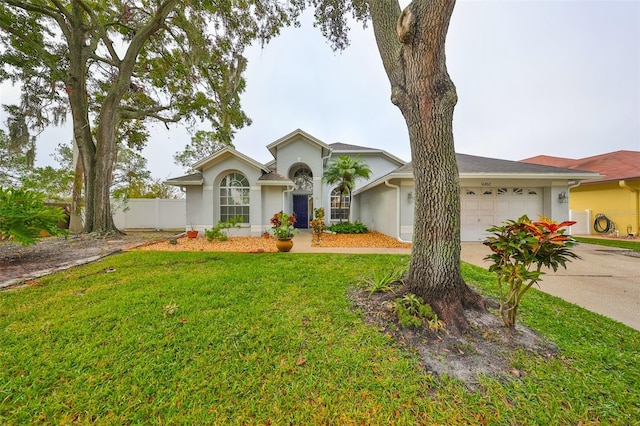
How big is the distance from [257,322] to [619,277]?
737cm

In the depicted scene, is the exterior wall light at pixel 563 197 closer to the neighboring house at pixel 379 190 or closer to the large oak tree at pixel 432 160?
the neighboring house at pixel 379 190

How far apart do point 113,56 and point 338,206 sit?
13196mm

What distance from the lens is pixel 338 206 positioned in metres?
14.9

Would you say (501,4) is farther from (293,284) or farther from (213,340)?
(213,340)

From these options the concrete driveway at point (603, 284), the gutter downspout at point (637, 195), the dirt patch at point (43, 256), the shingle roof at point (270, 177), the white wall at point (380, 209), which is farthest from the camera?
the gutter downspout at point (637, 195)

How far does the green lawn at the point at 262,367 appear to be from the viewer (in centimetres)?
170

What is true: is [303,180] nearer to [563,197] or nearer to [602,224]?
[563,197]

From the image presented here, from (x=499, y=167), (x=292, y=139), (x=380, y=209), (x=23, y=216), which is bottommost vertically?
(x=23, y=216)

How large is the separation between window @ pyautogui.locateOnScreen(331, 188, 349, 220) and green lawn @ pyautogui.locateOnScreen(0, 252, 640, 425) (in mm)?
11310

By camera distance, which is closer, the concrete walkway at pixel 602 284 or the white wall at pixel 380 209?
the concrete walkway at pixel 602 284

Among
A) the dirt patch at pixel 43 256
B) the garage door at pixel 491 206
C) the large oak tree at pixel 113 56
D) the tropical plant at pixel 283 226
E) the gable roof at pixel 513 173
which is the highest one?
the large oak tree at pixel 113 56

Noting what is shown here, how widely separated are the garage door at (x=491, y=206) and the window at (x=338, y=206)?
689cm

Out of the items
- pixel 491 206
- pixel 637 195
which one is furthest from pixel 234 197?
pixel 637 195

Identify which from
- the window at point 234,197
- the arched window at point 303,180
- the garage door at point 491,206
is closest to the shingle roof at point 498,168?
the garage door at point 491,206
